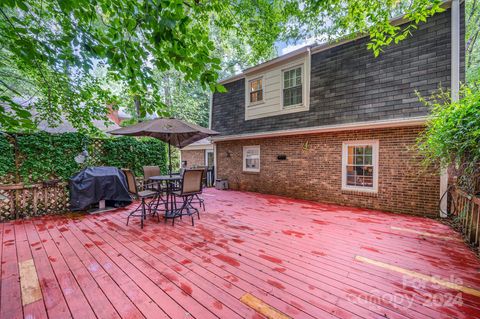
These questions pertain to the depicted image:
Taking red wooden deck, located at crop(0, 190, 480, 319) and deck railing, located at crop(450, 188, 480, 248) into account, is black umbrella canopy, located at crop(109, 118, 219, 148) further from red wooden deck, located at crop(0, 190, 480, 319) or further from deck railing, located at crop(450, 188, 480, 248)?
deck railing, located at crop(450, 188, 480, 248)

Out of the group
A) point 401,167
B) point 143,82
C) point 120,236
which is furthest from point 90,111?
point 401,167

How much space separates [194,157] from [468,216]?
39.0ft

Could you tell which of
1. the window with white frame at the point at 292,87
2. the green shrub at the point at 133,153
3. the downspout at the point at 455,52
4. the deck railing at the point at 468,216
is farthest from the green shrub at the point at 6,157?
the downspout at the point at 455,52

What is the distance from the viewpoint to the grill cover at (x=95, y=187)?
506 cm

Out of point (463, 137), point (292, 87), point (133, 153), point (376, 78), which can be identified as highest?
point (292, 87)

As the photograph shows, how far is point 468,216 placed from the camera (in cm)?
336

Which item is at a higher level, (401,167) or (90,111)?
(90,111)

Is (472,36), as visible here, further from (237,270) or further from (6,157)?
(6,157)

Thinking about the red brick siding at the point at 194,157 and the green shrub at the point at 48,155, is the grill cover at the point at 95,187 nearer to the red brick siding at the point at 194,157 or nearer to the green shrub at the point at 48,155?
the green shrub at the point at 48,155

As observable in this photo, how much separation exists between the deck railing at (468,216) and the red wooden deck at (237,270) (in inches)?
8.3

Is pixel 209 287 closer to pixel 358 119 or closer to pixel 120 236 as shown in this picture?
pixel 120 236

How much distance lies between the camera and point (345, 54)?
589 cm

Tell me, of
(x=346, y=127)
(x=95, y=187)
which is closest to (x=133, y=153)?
(x=95, y=187)

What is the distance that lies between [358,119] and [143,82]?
551 centimetres
